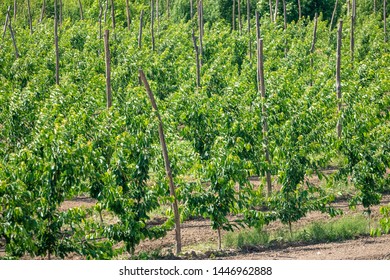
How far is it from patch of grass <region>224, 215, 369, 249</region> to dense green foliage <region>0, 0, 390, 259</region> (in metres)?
0.42

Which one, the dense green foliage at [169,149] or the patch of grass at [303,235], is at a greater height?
the dense green foliage at [169,149]

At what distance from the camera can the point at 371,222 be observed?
15.2m

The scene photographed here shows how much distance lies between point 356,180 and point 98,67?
13.7 meters

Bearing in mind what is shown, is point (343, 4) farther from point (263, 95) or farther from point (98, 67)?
point (263, 95)

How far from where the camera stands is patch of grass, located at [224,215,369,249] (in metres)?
14.3

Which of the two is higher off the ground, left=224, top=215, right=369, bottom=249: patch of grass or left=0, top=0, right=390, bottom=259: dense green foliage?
left=0, top=0, right=390, bottom=259: dense green foliage

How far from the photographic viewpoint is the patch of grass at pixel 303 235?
14.3 metres

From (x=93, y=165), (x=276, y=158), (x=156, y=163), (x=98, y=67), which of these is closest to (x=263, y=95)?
(x=276, y=158)

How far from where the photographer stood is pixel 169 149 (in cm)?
1473

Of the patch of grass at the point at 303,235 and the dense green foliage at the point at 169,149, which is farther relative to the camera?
the patch of grass at the point at 303,235

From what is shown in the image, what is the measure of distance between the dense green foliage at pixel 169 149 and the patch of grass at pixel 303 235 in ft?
1.38

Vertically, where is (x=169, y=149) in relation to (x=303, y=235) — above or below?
above

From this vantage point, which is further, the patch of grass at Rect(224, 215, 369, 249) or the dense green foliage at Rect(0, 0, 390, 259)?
the patch of grass at Rect(224, 215, 369, 249)

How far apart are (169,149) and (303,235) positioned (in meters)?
3.26
